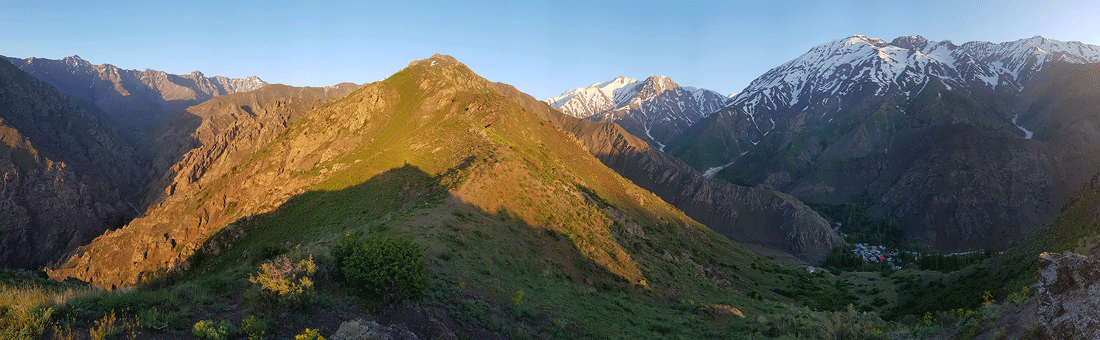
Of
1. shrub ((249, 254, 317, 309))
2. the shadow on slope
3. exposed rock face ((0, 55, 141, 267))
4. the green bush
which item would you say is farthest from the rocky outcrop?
exposed rock face ((0, 55, 141, 267))

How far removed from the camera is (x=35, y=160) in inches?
5733

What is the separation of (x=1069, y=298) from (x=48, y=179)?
22946cm

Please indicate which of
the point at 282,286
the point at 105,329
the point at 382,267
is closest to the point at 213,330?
the point at 105,329

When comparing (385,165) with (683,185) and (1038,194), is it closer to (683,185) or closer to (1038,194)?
(683,185)

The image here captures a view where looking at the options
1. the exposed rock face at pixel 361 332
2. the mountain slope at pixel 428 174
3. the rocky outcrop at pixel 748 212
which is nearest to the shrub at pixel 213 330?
the exposed rock face at pixel 361 332

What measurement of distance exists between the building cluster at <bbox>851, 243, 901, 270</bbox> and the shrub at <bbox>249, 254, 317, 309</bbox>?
6143 inches

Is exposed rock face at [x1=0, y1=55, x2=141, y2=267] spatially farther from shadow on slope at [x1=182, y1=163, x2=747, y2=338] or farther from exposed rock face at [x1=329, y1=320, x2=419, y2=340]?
exposed rock face at [x1=329, y1=320, x2=419, y2=340]

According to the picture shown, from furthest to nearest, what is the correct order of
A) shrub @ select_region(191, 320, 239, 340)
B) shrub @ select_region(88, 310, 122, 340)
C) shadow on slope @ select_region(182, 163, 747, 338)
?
shadow on slope @ select_region(182, 163, 747, 338), shrub @ select_region(191, 320, 239, 340), shrub @ select_region(88, 310, 122, 340)

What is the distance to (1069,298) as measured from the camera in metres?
12.0

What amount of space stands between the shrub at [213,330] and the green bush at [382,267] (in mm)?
4566

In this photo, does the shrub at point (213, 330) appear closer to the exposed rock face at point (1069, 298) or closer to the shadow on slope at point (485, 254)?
the shadow on slope at point (485, 254)

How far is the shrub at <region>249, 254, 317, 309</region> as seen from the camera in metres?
12.8

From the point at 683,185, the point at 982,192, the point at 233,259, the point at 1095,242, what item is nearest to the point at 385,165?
the point at 233,259

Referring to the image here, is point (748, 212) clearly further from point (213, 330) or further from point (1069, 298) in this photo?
point (213, 330)
